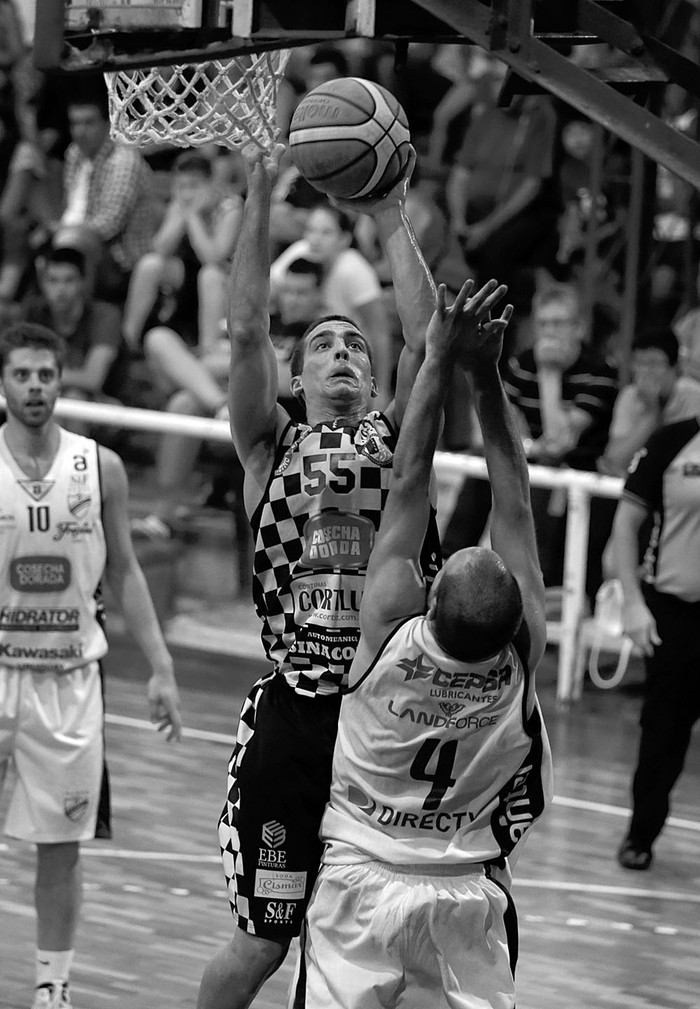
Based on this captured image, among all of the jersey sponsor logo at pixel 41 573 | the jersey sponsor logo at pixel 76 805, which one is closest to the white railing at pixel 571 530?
the jersey sponsor logo at pixel 41 573

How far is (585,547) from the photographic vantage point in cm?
956

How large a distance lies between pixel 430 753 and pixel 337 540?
819 mm

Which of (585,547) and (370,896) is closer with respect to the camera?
(370,896)

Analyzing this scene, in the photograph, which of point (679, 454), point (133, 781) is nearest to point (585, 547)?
point (679, 454)

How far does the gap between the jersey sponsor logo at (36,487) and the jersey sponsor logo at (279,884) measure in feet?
6.04

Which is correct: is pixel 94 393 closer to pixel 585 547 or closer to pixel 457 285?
pixel 457 285

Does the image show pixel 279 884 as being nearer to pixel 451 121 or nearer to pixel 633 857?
pixel 633 857

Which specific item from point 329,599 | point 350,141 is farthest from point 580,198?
point 329,599

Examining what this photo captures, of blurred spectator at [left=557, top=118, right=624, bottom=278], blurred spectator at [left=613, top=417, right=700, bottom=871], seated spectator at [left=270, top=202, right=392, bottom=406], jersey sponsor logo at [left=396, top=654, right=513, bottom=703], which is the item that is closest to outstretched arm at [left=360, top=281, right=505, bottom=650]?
jersey sponsor logo at [left=396, top=654, right=513, bottom=703]

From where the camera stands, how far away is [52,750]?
563cm

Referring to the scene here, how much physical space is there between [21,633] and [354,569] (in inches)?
64.1

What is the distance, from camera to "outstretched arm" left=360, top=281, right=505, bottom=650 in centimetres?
403

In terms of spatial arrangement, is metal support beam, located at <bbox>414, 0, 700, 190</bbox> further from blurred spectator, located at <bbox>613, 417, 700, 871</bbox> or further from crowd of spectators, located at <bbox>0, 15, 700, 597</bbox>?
crowd of spectators, located at <bbox>0, 15, 700, 597</bbox>

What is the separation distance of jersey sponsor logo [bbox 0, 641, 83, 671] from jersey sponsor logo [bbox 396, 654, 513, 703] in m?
2.07
